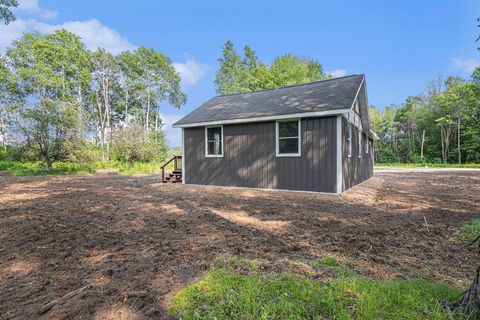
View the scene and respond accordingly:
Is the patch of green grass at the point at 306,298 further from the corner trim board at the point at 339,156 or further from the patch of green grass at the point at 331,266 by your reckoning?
the corner trim board at the point at 339,156

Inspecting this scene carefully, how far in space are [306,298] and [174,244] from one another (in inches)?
86.7

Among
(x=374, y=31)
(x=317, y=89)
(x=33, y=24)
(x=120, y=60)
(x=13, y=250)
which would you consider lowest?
(x=13, y=250)

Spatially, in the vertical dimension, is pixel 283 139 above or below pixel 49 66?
below

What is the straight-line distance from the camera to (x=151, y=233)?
164 inches

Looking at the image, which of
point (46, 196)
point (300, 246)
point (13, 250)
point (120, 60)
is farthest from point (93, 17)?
point (300, 246)

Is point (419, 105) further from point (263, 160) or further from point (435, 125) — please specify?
point (263, 160)

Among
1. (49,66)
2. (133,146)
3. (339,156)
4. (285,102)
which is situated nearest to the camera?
(339,156)

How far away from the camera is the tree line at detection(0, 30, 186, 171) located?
16234 millimetres

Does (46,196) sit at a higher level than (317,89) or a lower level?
lower

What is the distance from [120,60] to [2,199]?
3186cm

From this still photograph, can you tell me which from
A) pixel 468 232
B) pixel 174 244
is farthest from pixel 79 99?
pixel 468 232

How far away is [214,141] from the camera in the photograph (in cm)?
1060

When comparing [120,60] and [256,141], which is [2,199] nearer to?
[256,141]

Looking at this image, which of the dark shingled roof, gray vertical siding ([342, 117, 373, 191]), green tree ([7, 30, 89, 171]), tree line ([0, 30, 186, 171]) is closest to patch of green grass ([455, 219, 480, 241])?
gray vertical siding ([342, 117, 373, 191])
